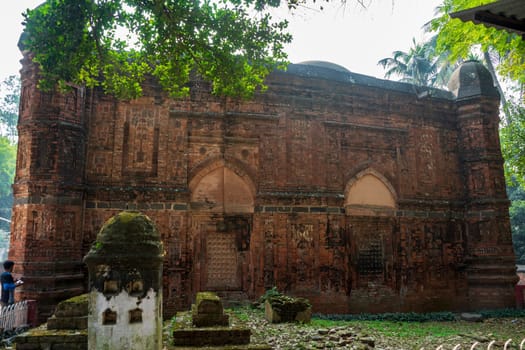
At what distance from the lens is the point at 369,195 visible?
37.6ft

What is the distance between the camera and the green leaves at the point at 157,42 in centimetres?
524

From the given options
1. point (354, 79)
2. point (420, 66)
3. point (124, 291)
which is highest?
point (420, 66)

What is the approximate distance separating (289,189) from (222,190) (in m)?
1.82

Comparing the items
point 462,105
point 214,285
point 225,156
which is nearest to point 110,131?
point 225,156

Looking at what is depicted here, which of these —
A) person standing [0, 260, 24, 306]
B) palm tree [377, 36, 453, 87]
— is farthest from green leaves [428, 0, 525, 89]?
palm tree [377, 36, 453, 87]

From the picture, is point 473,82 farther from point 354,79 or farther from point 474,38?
point 474,38

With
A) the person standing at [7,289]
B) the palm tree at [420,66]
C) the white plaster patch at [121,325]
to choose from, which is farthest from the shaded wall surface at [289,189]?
the palm tree at [420,66]

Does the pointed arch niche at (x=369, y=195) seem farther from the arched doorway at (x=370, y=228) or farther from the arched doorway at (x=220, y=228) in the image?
the arched doorway at (x=220, y=228)

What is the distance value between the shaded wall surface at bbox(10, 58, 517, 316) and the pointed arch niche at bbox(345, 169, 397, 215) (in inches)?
1.6

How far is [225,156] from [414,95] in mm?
6567

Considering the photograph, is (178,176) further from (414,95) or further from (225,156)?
(414,95)

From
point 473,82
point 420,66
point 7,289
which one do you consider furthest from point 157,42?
point 420,66

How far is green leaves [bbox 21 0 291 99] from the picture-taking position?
206 inches

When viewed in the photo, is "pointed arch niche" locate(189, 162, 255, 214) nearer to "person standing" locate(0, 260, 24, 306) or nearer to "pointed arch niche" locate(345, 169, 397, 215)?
"pointed arch niche" locate(345, 169, 397, 215)
